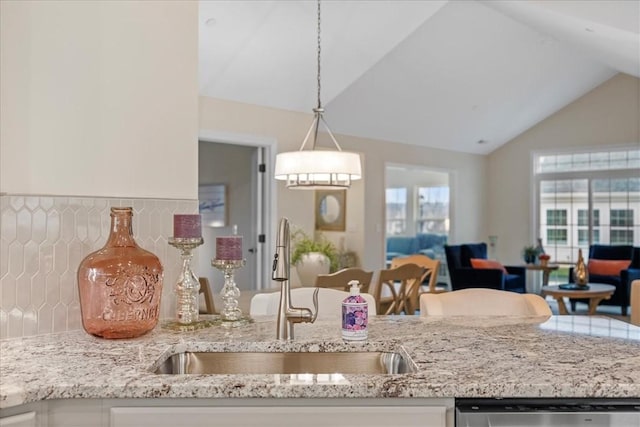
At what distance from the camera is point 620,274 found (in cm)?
769

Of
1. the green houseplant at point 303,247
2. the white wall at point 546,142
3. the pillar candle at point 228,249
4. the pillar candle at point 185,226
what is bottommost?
the green houseplant at point 303,247

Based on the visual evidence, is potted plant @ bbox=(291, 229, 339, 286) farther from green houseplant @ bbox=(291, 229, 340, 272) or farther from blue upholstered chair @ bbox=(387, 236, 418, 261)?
blue upholstered chair @ bbox=(387, 236, 418, 261)

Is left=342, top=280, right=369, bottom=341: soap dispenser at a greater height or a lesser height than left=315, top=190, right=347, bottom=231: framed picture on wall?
lesser

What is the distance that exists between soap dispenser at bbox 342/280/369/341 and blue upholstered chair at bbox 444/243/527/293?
610cm

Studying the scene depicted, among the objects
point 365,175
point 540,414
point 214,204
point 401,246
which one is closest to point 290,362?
point 540,414

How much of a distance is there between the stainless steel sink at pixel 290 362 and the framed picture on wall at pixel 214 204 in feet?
18.5

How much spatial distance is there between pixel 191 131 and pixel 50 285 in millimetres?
723

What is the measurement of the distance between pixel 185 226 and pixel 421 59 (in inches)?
204

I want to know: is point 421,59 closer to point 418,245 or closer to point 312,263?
point 312,263

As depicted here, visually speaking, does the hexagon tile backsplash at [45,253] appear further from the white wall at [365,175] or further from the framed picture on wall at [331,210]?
the framed picture on wall at [331,210]

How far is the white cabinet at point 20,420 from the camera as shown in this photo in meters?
1.33

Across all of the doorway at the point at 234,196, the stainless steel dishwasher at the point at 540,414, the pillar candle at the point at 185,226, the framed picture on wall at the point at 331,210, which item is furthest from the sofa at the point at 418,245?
the stainless steel dishwasher at the point at 540,414

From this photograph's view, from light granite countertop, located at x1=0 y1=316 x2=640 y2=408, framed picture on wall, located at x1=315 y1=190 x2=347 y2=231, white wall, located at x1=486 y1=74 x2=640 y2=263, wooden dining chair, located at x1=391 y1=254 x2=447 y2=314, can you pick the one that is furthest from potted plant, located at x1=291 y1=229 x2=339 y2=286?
white wall, located at x1=486 y1=74 x2=640 y2=263

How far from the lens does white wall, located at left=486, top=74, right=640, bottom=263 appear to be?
8859 mm
